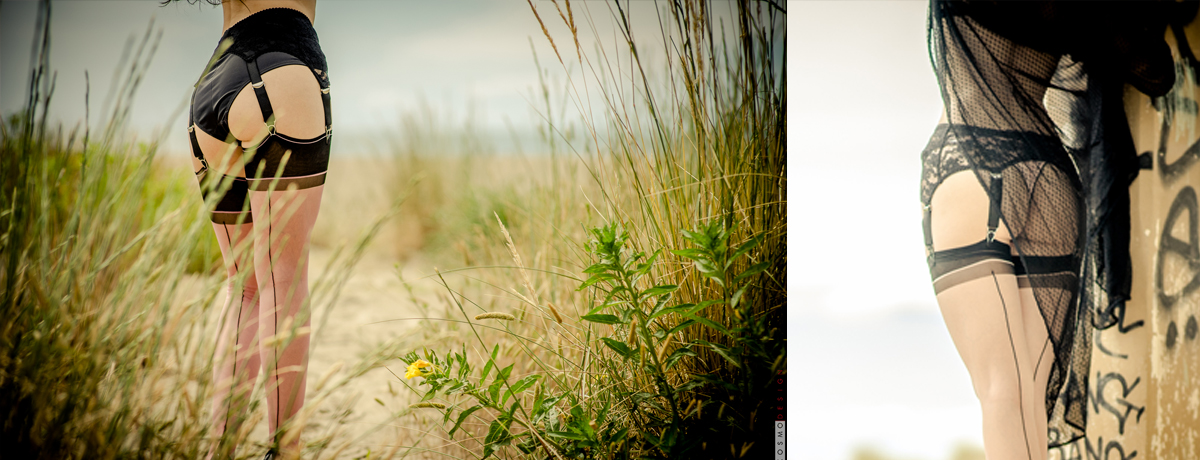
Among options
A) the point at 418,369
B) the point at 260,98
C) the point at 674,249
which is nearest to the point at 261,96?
the point at 260,98

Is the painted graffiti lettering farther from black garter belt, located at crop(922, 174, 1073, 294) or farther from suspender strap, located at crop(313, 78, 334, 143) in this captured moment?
suspender strap, located at crop(313, 78, 334, 143)

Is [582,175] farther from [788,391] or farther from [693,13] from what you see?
[788,391]

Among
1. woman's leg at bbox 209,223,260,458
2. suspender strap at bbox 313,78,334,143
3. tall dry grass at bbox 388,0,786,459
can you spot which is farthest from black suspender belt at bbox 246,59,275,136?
tall dry grass at bbox 388,0,786,459

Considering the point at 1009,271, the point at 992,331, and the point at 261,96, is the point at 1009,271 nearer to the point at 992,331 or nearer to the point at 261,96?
the point at 992,331

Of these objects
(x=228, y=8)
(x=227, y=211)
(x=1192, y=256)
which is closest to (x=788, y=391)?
(x=1192, y=256)

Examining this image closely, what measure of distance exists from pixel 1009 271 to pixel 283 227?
1.45m

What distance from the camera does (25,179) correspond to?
122cm

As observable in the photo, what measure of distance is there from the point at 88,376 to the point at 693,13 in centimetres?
145

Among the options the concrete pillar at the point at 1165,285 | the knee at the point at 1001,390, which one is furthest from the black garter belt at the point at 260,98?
the concrete pillar at the point at 1165,285

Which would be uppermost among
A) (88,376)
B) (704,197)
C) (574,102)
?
(574,102)

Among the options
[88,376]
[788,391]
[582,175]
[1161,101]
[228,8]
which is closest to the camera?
[88,376]

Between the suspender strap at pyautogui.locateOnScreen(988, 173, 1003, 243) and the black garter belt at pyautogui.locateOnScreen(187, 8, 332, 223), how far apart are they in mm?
1387

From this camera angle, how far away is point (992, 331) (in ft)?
3.81

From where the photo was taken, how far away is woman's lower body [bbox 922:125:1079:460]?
1.15m
